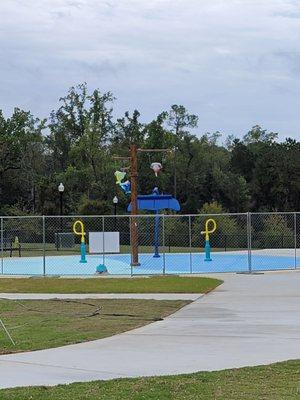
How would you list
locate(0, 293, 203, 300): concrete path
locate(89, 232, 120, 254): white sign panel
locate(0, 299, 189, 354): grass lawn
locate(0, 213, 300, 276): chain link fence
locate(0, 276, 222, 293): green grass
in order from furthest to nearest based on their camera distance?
1. locate(0, 213, 300, 276): chain link fence
2. locate(89, 232, 120, 254): white sign panel
3. locate(0, 276, 222, 293): green grass
4. locate(0, 293, 203, 300): concrete path
5. locate(0, 299, 189, 354): grass lawn

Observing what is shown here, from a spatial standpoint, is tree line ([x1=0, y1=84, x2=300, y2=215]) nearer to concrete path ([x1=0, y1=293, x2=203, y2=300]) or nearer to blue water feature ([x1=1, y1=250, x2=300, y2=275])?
blue water feature ([x1=1, y1=250, x2=300, y2=275])

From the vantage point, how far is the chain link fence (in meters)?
27.2

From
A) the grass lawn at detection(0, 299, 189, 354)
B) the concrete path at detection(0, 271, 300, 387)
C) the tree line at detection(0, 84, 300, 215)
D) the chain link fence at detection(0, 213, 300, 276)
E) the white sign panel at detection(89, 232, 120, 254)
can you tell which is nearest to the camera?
the concrete path at detection(0, 271, 300, 387)

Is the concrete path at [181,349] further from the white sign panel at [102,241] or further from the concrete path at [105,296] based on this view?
the white sign panel at [102,241]

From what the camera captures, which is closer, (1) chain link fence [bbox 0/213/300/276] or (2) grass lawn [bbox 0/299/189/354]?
→ (2) grass lawn [bbox 0/299/189/354]

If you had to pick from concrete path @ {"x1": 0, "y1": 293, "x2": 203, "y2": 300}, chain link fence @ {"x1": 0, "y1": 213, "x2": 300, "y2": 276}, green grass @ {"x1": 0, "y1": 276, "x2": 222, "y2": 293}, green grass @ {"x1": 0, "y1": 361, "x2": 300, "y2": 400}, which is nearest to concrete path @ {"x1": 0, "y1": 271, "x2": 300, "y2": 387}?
green grass @ {"x1": 0, "y1": 361, "x2": 300, "y2": 400}

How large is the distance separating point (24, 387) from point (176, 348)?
11.2 feet

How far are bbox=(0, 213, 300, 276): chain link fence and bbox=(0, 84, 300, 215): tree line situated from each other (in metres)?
11.7

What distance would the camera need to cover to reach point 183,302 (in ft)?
55.9

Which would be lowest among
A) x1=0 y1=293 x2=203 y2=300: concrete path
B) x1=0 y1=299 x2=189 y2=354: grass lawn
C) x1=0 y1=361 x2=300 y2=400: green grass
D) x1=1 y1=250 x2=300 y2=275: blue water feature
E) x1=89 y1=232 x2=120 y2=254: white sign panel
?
x1=1 y1=250 x2=300 y2=275: blue water feature

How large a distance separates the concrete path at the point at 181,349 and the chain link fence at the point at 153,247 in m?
10.0

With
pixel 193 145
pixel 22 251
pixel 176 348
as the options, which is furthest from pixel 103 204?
pixel 176 348

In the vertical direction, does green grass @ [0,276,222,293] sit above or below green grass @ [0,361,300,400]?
below

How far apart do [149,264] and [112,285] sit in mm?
9531
